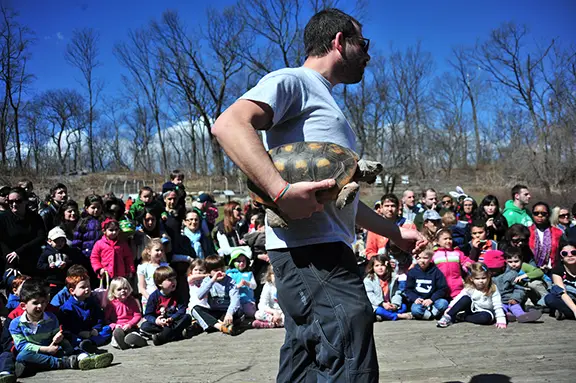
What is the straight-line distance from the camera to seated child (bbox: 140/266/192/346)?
5211mm

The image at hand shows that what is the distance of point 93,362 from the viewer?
4.25 metres

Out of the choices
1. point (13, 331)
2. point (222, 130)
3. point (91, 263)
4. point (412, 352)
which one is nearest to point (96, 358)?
point (13, 331)

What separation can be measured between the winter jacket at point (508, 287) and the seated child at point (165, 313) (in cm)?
383

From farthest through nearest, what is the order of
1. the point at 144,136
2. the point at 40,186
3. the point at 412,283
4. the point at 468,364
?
the point at 144,136 < the point at 40,186 < the point at 412,283 < the point at 468,364

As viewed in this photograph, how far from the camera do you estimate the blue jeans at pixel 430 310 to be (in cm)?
571

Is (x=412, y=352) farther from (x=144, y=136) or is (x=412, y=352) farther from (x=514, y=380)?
(x=144, y=136)

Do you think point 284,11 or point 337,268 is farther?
point 284,11

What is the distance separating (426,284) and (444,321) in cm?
64

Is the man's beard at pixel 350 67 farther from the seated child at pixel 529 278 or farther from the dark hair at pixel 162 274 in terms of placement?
the seated child at pixel 529 278

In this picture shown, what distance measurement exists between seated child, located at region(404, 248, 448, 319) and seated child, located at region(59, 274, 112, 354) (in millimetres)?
3543

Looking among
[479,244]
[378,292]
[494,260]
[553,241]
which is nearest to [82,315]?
[378,292]

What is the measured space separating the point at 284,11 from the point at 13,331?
29270 mm

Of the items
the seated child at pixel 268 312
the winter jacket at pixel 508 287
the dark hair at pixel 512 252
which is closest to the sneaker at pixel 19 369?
the seated child at pixel 268 312

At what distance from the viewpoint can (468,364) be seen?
12.5ft
